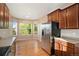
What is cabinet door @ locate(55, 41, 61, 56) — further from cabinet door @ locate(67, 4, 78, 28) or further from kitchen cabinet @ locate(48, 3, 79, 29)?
cabinet door @ locate(67, 4, 78, 28)

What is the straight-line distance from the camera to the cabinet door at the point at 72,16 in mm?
2841

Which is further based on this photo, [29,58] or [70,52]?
[70,52]

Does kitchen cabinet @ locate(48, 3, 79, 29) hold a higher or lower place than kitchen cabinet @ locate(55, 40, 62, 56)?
higher

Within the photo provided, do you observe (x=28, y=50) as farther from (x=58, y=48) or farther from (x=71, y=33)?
(x=71, y=33)

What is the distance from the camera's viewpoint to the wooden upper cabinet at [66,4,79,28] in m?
2.84

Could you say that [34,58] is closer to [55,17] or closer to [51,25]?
[51,25]

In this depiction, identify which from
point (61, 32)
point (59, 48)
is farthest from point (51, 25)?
point (59, 48)

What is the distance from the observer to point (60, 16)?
12.7 ft

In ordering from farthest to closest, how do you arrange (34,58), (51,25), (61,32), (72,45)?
(61,32) < (51,25) < (72,45) < (34,58)

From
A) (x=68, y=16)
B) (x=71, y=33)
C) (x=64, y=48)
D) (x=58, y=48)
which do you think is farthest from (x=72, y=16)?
(x=58, y=48)

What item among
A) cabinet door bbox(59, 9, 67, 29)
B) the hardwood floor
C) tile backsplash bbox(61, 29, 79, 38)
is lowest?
the hardwood floor

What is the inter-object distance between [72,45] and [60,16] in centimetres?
154

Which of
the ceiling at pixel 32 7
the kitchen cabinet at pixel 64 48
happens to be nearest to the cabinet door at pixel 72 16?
the ceiling at pixel 32 7

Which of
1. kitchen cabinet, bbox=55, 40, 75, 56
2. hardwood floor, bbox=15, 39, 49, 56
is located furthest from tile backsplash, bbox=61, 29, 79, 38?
hardwood floor, bbox=15, 39, 49, 56
